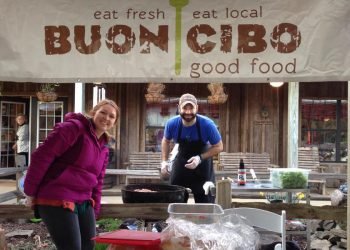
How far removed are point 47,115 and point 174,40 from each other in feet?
36.4

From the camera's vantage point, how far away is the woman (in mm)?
3166

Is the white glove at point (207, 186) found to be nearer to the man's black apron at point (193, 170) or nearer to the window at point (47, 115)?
the man's black apron at point (193, 170)

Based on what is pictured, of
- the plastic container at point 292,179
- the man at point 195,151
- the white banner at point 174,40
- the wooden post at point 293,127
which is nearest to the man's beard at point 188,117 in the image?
the man at point 195,151

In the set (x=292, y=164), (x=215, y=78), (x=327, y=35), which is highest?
(x=327, y=35)

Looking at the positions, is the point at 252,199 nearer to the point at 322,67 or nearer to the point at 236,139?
the point at 236,139

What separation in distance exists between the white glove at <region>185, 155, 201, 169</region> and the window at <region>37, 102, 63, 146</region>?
9.26m

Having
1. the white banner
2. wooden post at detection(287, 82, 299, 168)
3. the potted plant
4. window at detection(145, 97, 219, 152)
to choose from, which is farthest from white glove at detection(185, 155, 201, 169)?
window at detection(145, 97, 219, 152)

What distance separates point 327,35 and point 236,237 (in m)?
1.61

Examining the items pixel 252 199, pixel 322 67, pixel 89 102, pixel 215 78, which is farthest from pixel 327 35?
pixel 89 102

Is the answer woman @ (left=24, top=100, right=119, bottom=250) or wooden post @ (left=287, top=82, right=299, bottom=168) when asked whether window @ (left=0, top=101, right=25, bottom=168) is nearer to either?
wooden post @ (left=287, top=82, right=299, bottom=168)

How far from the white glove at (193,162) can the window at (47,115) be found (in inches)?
365

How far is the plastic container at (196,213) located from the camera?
2162 mm

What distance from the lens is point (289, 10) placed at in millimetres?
3047

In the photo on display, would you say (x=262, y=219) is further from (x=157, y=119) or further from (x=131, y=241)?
(x=157, y=119)
